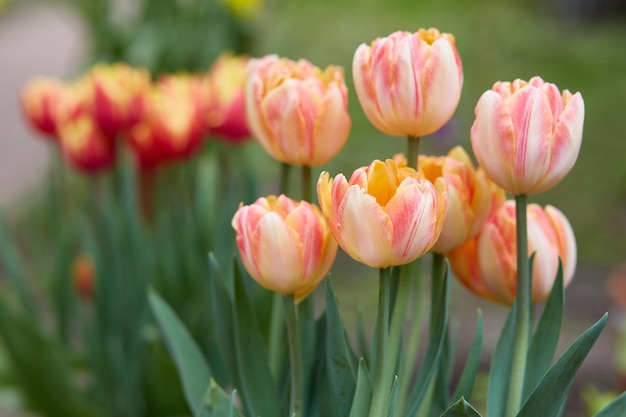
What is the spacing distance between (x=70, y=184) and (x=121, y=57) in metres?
0.71

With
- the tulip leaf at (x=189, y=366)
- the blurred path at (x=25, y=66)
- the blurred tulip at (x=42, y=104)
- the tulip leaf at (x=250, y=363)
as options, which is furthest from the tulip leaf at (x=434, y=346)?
the blurred path at (x=25, y=66)

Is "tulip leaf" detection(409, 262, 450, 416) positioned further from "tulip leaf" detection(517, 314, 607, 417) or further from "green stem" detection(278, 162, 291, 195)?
"green stem" detection(278, 162, 291, 195)

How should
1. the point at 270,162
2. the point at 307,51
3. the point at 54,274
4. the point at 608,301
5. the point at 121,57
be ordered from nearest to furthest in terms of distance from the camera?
the point at 54,274
the point at 608,301
the point at 121,57
the point at 270,162
the point at 307,51

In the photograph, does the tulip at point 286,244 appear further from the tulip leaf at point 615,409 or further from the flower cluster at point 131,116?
the flower cluster at point 131,116

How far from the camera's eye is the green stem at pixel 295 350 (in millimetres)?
766

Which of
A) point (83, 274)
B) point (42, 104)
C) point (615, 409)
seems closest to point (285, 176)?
point (615, 409)

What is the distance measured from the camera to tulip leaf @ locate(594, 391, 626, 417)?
0.70m

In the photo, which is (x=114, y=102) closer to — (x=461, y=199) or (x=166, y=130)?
(x=166, y=130)

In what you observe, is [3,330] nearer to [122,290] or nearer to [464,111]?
[122,290]

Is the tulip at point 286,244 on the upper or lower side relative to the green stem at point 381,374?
upper

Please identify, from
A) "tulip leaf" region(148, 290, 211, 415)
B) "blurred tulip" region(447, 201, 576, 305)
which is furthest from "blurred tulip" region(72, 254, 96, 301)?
"blurred tulip" region(447, 201, 576, 305)

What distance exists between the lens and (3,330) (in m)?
1.45

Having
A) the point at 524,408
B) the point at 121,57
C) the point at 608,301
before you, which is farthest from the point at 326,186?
the point at 121,57

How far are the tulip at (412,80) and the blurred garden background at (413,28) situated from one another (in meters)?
0.50
